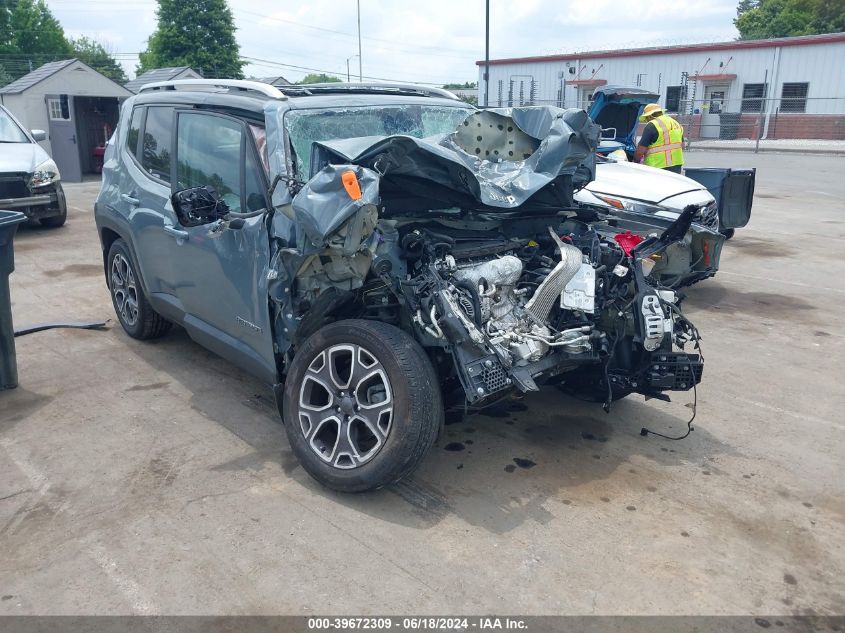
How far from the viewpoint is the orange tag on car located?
3391 mm

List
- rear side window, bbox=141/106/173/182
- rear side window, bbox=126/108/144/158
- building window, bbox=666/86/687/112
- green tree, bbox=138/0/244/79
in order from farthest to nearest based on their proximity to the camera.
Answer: green tree, bbox=138/0/244/79
building window, bbox=666/86/687/112
rear side window, bbox=126/108/144/158
rear side window, bbox=141/106/173/182

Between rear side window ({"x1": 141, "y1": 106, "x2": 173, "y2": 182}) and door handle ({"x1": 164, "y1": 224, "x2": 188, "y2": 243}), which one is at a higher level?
rear side window ({"x1": 141, "y1": 106, "x2": 173, "y2": 182})

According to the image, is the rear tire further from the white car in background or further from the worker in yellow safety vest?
the worker in yellow safety vest

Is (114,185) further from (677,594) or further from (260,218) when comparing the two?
(677,594)

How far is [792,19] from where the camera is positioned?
51.1 meters

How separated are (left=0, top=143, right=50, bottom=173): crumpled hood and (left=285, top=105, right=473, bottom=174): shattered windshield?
8.06 metres

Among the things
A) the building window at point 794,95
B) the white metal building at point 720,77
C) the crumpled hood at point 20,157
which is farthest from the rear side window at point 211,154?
the building window at point 794,95

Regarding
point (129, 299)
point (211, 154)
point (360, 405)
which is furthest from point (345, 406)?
point (129, 299)

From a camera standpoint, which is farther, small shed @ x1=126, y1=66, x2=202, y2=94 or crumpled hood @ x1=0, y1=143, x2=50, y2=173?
small shed @ x1=126, y1=66, x2=202, y2=94

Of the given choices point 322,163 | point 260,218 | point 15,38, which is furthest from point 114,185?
point 15,38

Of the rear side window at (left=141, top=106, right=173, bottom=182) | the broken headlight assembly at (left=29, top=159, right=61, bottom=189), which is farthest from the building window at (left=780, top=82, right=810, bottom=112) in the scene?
the rear side window at (left=141, top=106, right=173, bottom=182)

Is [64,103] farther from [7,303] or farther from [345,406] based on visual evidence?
[345,406]

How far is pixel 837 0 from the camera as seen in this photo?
1896 inches

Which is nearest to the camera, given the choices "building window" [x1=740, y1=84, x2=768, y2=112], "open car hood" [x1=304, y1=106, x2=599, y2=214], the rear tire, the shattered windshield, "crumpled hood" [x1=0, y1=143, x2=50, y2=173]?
"open car hood" [x1=304, y1=106, x2=599, y2=214]
